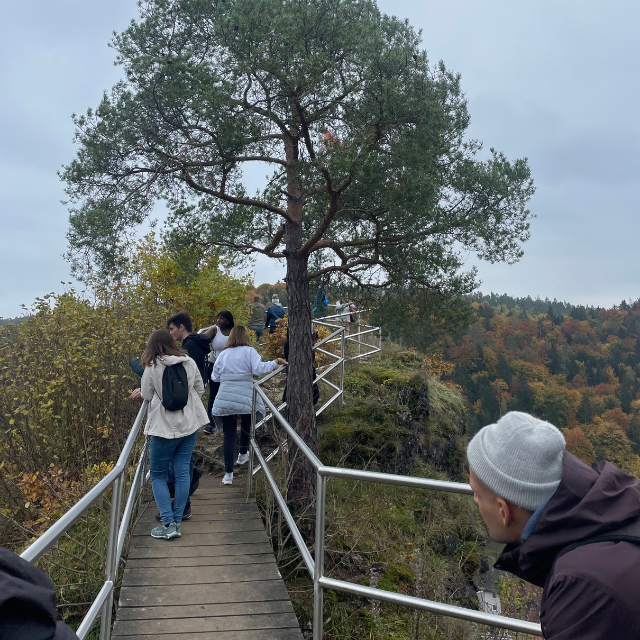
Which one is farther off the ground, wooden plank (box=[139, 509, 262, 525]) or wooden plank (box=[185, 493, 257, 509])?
wooden plank (box=[139, 509, 262, 525])

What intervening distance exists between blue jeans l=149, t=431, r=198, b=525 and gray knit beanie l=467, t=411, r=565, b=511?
356 cm

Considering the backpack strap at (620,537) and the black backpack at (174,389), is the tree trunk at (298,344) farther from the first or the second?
the backpack strap at (620,537)

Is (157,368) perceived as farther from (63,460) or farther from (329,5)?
(329,5)

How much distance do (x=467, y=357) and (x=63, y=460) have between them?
62.2 meters

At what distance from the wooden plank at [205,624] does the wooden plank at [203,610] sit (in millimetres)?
43

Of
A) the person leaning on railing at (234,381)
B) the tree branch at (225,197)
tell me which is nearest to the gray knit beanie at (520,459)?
the person leaning on railing at (234,381)

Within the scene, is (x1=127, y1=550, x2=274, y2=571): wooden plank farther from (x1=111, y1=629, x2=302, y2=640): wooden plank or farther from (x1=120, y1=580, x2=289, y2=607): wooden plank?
(x1=111, y1=629, x2=302, y2=640): wooden plank

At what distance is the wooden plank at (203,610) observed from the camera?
140 inches

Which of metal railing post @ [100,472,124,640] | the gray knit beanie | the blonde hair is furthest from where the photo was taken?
the blonde hair

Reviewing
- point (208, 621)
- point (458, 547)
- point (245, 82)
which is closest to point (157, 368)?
point (208, 621)

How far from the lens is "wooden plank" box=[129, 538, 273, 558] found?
441cm

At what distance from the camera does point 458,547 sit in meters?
8.89

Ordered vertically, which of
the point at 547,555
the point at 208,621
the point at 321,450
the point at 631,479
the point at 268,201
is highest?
the point at 268,201

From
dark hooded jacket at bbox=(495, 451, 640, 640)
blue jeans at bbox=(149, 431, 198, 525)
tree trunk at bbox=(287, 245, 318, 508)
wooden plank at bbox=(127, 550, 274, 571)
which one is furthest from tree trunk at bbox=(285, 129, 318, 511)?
dark hooded jacket at bbox=(495, 451, 640, 640)
